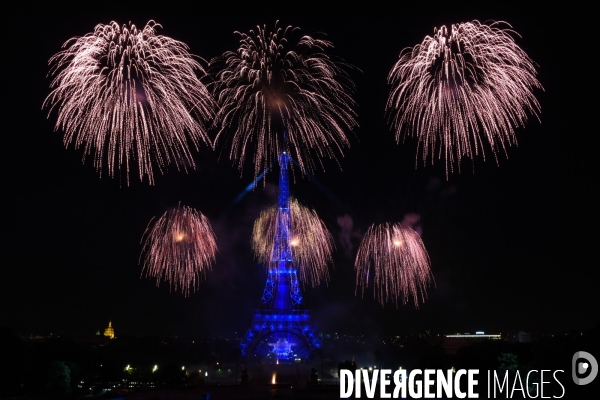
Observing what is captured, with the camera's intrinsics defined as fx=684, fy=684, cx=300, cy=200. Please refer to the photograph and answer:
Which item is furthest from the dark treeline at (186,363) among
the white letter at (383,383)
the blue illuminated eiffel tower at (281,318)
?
the white letter at (383,383)

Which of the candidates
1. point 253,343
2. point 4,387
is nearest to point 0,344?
point 4,387

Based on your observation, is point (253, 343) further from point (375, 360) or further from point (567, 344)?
point (567, 344)

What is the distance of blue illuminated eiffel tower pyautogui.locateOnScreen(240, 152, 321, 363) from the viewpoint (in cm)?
12025

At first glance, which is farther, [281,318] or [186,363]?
[281,318]

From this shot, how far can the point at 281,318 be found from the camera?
401ft

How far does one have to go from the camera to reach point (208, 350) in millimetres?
131250

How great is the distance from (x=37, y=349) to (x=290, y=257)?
52.9 meters

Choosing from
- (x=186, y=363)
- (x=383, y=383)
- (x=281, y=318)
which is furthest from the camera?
(x=281, y=318)

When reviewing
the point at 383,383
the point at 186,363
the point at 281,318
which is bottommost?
the point at 383,383

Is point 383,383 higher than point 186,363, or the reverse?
point 186,363

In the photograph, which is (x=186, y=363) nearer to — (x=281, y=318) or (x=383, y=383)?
(x=281, y=318)

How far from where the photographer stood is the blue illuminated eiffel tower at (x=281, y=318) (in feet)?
395

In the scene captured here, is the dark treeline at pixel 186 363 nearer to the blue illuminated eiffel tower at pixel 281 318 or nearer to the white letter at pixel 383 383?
the blue illuminated eiffel tower at pixel 281 318

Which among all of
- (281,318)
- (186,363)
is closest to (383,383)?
(186,363)
